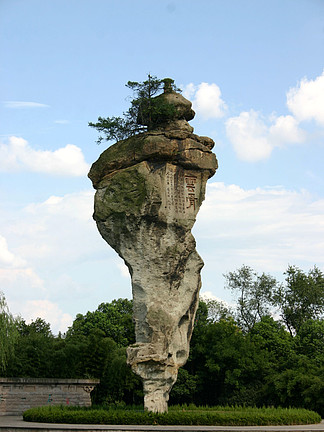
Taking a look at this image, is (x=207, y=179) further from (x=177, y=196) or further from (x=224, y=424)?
(x=224, y=424)

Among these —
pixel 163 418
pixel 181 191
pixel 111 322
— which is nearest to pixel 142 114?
pixel 181 191

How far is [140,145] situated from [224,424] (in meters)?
8.15

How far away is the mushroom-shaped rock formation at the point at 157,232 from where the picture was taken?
15.8 m

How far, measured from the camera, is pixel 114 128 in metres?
18.3

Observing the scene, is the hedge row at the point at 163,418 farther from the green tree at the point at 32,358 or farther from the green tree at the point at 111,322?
the green tree at the point at 111,322

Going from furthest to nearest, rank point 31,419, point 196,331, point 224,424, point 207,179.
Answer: point 196,331 → point 207,179 → point 31,419 → point 224,424

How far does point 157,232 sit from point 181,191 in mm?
1516

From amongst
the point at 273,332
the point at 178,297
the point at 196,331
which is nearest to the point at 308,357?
the point at 273,332

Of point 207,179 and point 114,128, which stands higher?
point 114,128

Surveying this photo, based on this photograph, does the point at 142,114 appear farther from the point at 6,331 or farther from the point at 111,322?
the point at 111,322

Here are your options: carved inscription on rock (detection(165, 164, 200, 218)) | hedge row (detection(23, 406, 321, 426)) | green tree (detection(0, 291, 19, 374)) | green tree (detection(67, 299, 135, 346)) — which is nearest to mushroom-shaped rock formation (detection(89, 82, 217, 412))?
carved inscription on rock (detection(165, 164, 200, 218))

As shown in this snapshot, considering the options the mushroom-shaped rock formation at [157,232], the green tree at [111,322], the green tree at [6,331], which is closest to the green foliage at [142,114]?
the mushroom-shaped rock formation at [157,232]

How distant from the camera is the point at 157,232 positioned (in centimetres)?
1645

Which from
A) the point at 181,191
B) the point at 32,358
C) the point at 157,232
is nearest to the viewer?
the point at 157,232
